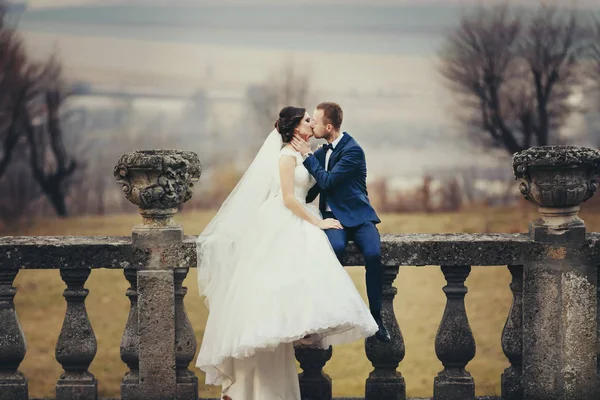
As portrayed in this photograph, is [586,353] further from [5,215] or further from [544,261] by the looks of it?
[5,215]

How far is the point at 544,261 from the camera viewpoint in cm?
466

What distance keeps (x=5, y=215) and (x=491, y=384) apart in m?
7.56

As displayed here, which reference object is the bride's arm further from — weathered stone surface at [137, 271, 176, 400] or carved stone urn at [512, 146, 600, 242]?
carved stone urn at [512, 146, 600, 242]

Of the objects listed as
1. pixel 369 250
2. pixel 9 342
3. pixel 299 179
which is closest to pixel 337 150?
pixel 299 179

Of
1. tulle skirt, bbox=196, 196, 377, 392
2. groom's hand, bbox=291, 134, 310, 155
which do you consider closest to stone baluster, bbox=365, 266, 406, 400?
tulle skirt, bbox=196, 196, 377, 392

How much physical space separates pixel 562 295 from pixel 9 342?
2.92 meters

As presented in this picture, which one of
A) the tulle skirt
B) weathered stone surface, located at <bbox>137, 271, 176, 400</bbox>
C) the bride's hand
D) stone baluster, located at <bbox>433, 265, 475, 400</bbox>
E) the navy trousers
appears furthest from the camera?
stone baluster, located at <bbox>433, 265, 475, 400</bbox>

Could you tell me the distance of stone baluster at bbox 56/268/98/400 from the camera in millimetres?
4770

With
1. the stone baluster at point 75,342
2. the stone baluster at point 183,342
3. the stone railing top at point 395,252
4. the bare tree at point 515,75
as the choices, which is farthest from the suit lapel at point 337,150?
the bare tree at point 515,75

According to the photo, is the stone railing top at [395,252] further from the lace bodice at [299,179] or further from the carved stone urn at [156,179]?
the lace bodice at [299,179]

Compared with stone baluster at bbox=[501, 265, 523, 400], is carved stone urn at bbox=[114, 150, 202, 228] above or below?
above

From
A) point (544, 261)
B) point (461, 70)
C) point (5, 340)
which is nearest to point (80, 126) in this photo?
point (461, 70)

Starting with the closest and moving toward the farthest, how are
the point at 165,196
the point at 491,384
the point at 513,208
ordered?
the point at 165,196, the point at 491,384, the point at 513,208

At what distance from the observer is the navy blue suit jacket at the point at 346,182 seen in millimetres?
4516
